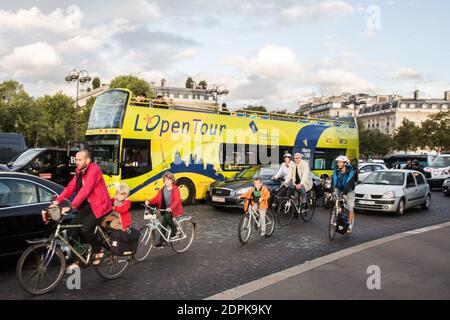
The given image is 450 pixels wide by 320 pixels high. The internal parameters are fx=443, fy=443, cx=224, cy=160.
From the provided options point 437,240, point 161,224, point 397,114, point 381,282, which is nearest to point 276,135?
point 437,240

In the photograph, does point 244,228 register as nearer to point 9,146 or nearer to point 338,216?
point 338,216

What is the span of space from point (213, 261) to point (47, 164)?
1021 cm

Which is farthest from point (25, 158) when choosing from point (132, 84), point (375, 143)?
point (375, 143)

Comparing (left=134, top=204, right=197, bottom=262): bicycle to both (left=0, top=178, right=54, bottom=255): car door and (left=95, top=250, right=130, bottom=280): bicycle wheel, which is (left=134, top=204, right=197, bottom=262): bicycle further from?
(left=0, top=178, right=54, bottom=255): car door

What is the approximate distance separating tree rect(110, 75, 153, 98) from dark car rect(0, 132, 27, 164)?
42.0 metres

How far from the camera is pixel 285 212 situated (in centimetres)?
1134

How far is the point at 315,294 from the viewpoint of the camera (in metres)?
5.29

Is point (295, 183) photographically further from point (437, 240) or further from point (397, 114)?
point (397, 114)

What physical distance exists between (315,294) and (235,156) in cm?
1151

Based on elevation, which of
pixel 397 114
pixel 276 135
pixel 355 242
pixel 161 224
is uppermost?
pixel 397 114

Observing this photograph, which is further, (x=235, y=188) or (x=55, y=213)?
(x=235, y=188)

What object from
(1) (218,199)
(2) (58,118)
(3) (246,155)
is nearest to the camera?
(1) (218,199)

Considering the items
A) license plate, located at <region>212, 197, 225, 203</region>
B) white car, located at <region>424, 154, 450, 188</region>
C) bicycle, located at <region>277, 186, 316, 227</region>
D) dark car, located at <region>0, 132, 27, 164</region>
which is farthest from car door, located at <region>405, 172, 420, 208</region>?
dark car, located at <region>0, 132, 27, 164</region>

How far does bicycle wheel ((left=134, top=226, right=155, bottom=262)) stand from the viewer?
7062 millimetres
